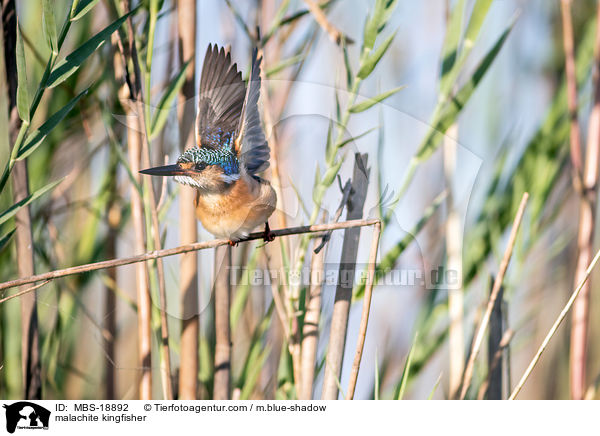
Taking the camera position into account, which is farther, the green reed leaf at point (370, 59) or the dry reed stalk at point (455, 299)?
the dry reed stalk at point (455, 299)

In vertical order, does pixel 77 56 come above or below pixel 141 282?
above

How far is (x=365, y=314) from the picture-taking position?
0.46m

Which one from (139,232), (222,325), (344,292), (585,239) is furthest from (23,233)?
(585,239)

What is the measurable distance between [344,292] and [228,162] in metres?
0.18

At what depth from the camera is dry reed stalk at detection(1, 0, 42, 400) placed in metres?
0.49

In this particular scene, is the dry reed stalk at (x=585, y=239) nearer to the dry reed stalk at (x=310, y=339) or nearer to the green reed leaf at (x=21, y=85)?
the dry reed stalk at (x=310, y=339)

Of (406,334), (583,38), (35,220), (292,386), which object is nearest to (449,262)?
(406,334)

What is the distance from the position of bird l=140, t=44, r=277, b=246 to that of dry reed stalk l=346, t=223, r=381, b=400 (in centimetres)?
10

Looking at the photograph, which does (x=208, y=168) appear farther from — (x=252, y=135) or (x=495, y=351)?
(x=495, y=351)

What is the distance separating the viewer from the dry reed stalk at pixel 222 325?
20.2 inches

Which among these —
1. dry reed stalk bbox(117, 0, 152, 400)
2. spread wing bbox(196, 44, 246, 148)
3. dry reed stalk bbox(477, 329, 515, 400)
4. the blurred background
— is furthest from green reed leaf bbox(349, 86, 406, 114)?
dry reed stalk bbox(477, 329, 515, 400)

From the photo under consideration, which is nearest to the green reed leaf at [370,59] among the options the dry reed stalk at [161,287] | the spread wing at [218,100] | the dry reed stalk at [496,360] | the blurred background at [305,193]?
the blurred background at [305,193]

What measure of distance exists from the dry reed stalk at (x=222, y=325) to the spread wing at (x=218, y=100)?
124 mm

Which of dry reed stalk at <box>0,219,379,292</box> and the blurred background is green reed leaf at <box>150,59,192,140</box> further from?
dry reed stalk at <box>0,219,379,292</box>
